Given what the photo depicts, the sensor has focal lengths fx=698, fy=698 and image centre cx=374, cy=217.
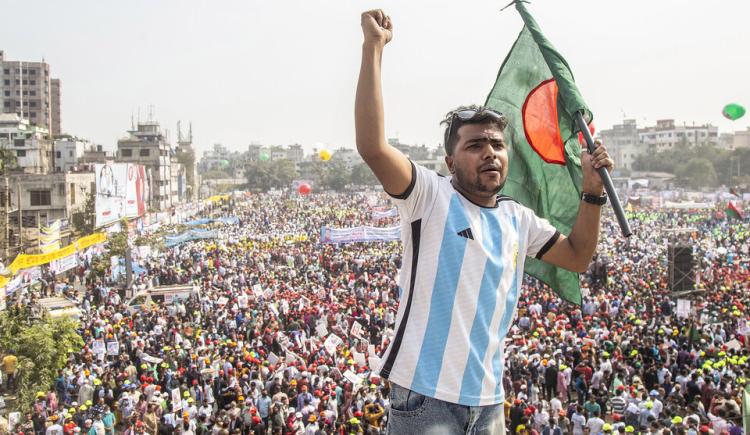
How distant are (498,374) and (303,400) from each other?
27.0 ft

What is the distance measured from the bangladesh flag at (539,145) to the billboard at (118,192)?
31.2 meters

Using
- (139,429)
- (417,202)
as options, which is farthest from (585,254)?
(139,429)

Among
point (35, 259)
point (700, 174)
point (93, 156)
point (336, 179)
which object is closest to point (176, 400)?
point (35, 259)

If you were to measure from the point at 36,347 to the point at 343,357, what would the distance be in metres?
5.18

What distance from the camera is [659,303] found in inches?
670

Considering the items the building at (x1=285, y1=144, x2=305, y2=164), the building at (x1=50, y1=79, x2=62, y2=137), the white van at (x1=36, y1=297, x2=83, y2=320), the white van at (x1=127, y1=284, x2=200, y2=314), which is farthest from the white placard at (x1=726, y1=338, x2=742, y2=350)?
the building at (x1=285, y1=144, x2=305, y2=164)

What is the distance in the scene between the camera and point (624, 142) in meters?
109

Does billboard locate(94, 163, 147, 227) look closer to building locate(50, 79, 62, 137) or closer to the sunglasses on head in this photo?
the sunglasses on head

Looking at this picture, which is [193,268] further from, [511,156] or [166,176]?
[166,176]

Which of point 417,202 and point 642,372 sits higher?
point 417,202

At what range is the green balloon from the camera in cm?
3123

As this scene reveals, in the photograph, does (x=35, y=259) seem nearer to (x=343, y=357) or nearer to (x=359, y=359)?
(x=343, y=357)

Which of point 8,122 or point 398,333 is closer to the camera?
point 398,333

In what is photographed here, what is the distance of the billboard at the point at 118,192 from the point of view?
3241 centimetres
